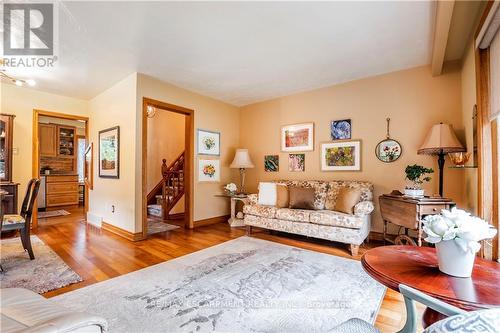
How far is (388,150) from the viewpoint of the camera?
12.0 feet

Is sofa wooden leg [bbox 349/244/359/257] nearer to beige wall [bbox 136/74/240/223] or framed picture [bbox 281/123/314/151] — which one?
framed picture [bbox 281/123/314/151]

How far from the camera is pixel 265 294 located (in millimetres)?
2043

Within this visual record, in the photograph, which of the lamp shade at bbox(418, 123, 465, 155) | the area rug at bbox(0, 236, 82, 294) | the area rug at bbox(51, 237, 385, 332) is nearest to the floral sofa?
the area rug at bbox(51, 237, 385, 332)

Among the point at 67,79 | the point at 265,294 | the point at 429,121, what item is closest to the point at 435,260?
the point at 265,294

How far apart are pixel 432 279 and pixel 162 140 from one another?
6.05 meters

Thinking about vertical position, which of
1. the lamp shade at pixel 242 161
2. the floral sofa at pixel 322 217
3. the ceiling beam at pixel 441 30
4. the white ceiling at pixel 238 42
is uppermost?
the white ceiling at pixel 238 42

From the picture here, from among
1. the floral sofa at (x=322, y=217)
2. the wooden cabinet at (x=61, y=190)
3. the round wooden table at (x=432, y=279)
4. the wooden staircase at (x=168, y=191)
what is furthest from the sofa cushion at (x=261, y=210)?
the wooden cabinet at (x=61, y=190)

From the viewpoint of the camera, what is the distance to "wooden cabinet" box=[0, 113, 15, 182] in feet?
13.1

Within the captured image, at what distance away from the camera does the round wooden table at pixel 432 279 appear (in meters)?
0.93

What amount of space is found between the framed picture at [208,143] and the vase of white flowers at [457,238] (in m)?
4.01

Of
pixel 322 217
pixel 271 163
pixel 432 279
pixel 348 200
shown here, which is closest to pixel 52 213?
pixel 271 163

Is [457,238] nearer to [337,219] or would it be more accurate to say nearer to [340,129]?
[337,219]

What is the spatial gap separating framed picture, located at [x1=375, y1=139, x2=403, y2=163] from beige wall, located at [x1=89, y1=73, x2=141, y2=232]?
3790 mm

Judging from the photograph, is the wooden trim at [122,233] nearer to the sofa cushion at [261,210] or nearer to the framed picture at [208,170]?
the framed picture at [208,170]
